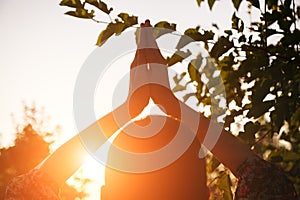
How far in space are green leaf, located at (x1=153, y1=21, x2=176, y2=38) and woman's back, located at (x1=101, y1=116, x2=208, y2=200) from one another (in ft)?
3.52

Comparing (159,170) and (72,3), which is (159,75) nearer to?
(159,170)

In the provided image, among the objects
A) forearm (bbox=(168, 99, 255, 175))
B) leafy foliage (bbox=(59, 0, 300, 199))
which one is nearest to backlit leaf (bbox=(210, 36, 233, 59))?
leafy foliage (bbox=(59, 0, 300, 199))

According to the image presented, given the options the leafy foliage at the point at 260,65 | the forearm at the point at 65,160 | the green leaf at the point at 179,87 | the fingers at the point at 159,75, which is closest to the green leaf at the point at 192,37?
the leafy foliage at the point at 260,65

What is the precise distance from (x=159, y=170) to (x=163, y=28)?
124cm

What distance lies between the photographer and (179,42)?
3.24 meters

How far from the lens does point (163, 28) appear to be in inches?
126

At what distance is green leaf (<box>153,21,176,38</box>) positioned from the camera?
3178mm

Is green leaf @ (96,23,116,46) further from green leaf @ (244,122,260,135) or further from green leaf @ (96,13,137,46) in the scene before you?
green leaf @ (244,122,260,135)

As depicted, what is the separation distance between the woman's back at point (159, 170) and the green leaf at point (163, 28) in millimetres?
1072

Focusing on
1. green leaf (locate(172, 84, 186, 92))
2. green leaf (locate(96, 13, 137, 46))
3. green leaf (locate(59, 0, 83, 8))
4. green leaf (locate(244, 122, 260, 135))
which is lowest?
green leaf (locate(244, 122, 260, 135))

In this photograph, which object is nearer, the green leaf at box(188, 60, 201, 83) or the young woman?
the young woman

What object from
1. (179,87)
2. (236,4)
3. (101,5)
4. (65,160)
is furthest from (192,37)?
(179,87)

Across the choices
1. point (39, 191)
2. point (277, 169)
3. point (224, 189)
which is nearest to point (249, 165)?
point (277, 169)

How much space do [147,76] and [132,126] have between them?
0.92 feet
